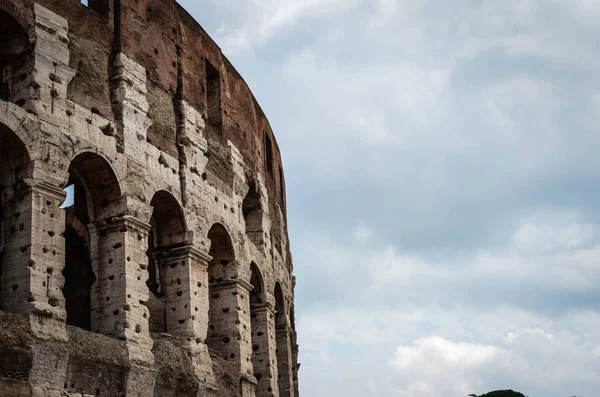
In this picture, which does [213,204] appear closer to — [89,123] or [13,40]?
[89,123]

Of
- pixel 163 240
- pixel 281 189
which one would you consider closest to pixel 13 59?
pixel 163 240

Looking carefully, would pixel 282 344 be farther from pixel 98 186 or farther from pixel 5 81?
pixel 5 81

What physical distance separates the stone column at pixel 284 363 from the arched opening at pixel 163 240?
17.9ft

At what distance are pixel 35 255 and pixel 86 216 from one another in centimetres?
189

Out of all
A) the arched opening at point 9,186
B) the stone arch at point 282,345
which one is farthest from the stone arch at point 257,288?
the arched opening at point 9,186

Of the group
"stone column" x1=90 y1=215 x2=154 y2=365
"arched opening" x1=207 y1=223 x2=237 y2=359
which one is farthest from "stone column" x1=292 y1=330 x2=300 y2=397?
"stone column" x1=90 y1=215 x2=154 y2=365

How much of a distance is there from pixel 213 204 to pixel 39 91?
4361 millimetres

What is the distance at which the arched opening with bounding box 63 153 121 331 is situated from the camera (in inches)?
542

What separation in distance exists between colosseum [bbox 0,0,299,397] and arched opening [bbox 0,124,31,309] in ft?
0.07

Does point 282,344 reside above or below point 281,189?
below

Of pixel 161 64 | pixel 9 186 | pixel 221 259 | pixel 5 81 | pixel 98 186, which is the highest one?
pixel 161 64

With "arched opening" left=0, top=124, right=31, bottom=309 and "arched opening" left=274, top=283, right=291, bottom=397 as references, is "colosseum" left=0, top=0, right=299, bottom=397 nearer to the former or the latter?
"arched opening" left=0, top=124, right=31, bottom=309

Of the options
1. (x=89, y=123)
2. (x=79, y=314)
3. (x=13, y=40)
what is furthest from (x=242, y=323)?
(x=13, y=40)

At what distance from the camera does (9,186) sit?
12.4 metres
